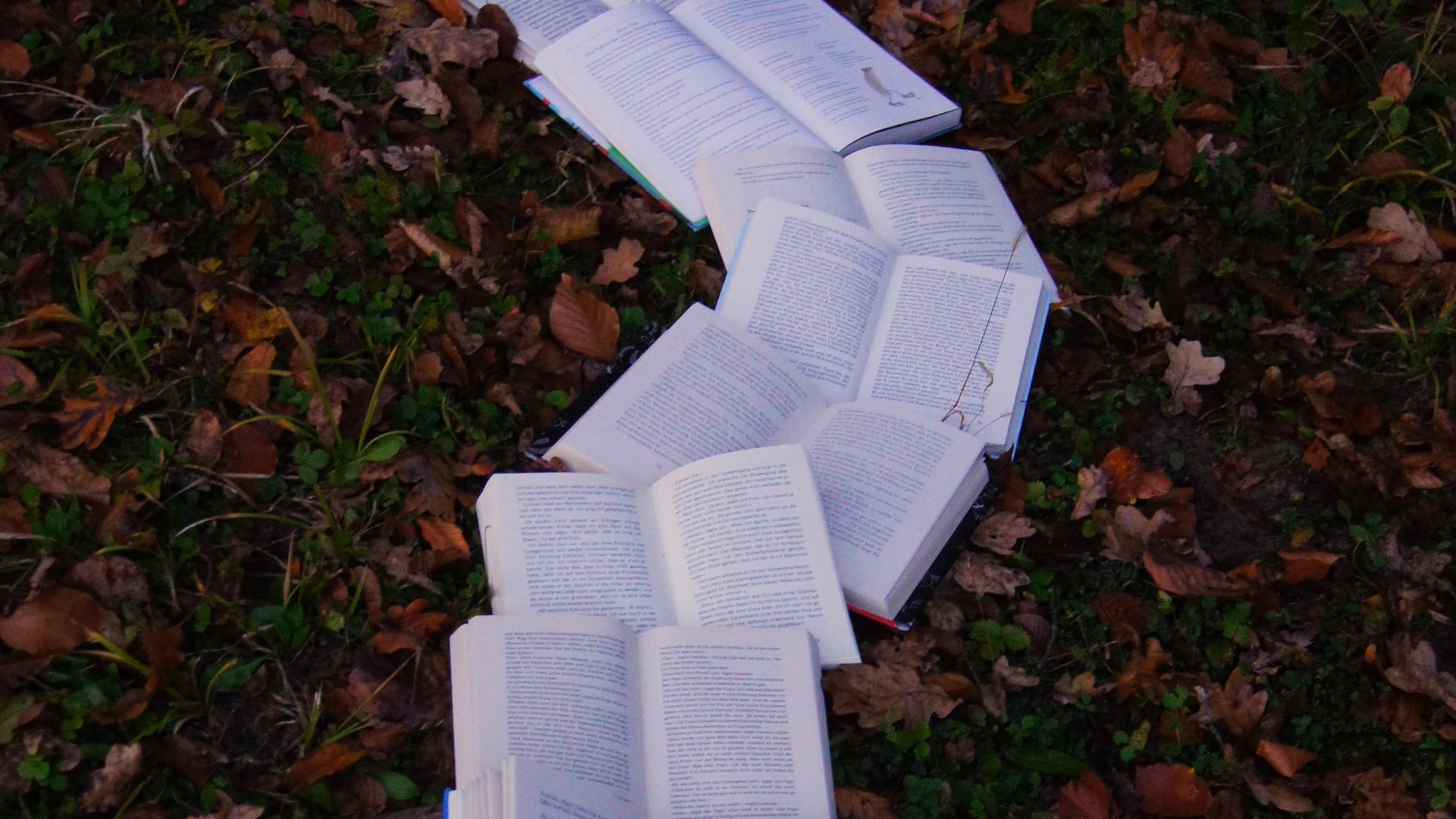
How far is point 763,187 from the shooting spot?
9.91 ft

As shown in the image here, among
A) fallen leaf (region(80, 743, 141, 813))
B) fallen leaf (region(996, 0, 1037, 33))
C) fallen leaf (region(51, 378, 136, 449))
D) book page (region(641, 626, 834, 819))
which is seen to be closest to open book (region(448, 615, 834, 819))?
book page (region(641, 626, 834, 819))

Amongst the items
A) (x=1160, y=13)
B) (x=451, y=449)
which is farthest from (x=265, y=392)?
(x=1160, y=13)

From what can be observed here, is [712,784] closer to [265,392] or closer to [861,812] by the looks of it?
[861,812]

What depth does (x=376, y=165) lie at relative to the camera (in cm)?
295

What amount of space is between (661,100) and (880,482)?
1241mm

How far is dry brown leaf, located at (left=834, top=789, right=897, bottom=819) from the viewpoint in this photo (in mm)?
2207

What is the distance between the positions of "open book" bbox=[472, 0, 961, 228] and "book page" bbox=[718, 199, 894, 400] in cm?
Result: 23

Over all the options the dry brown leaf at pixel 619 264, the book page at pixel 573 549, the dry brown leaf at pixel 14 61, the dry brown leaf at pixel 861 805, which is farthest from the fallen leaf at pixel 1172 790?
the dry brown leaf at pixel 14 61

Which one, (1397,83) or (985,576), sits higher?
(1397,83)

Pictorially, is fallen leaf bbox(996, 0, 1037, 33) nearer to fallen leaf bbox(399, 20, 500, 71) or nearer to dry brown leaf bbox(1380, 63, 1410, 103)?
dry brown leaf bbox(1380, 63, 1410, 103)

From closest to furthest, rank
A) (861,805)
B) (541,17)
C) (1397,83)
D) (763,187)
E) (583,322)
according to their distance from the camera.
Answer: (861,805) < (583,322) < (763,187) < (541,17) < (1397,83)

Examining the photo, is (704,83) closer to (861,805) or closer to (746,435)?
(746,435)

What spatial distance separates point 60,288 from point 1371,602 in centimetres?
291

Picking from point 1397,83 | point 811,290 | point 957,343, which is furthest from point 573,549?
point 1397,83
